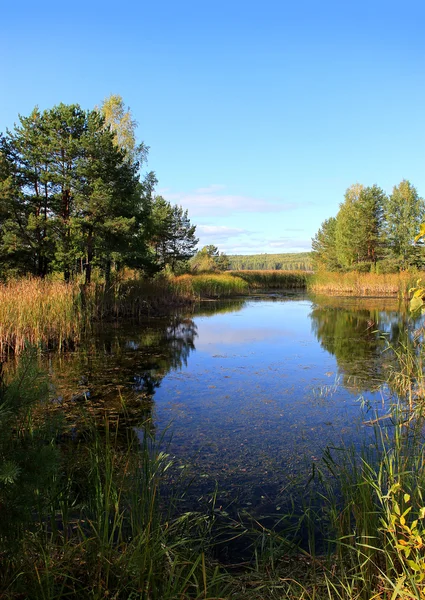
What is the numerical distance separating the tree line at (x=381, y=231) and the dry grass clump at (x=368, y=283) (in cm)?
251

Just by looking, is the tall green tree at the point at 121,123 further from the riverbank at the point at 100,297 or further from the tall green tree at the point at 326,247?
the tall green tree at the point at 326,247

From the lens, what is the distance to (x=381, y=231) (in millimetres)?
31234

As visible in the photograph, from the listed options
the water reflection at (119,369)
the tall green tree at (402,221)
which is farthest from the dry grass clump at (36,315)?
the tall green tree at (402,221)

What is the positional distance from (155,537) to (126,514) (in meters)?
0.61

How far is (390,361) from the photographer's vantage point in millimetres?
7512

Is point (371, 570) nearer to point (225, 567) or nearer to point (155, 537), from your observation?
point (225, 567)

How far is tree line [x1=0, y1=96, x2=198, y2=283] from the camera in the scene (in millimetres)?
13748

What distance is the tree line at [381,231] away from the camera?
28.9 metres

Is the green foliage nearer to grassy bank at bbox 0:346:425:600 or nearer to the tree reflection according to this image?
the tree reflection

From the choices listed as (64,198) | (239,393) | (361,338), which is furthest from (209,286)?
(239,393)

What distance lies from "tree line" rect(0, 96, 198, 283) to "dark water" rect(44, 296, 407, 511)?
415 centimetres

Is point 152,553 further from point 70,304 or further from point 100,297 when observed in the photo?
point 100,297

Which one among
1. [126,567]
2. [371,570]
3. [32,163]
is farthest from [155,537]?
[32,163]

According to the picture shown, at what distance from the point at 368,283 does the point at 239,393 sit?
22.5m
